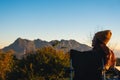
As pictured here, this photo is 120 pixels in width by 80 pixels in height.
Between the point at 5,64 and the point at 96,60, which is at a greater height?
the point at 96,60

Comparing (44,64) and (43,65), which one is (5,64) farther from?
(44,64)

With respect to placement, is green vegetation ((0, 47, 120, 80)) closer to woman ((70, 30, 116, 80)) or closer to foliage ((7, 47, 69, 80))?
foliage ((7, 47, 69, 80))

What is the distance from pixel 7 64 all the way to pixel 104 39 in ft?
136

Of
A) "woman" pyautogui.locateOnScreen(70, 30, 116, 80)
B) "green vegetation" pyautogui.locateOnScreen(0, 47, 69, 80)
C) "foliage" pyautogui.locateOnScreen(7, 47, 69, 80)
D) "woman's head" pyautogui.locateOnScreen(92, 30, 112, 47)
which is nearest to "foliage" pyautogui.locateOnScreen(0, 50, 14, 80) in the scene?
"green vegetation" pyautogui.locateOnScreen(0, 47, 69, 80)

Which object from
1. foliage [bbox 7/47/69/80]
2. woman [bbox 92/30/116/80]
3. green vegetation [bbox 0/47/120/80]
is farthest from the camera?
foliage [bbox 7/47/69/80]

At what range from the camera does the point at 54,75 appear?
39.8 metres

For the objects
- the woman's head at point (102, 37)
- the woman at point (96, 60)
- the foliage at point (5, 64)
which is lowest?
the foliage at point (5, 64)

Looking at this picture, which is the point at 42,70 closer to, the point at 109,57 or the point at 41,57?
the point at 41,57

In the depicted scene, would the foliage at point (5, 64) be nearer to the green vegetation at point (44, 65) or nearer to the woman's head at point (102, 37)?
the green vegetation at point (44, 65)

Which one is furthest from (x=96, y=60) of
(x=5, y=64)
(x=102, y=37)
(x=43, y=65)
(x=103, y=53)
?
(x=5, y=64)

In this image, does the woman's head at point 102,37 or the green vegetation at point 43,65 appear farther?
the green vegetation at point 43,65

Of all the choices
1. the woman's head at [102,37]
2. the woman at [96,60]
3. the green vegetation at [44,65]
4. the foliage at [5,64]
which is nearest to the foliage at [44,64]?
the green vegetation at [44,65]

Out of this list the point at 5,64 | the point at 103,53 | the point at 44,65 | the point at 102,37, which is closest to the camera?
the point at 103,53

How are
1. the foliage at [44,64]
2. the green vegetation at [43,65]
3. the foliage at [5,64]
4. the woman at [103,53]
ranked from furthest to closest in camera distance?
the foliage at [5,64], the foliage at [44,64], the green vegetation at [43,65], the woman at [103,53]
